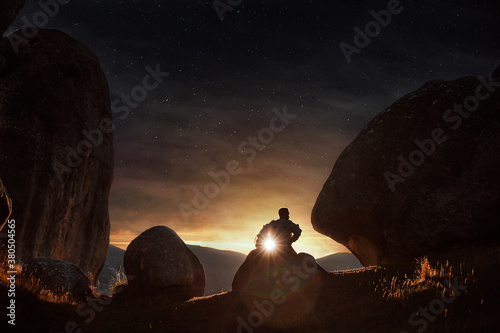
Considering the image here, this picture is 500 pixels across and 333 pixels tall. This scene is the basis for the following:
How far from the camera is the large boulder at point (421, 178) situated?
14617mm

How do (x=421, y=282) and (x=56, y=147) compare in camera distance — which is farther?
(x=56, y=147)

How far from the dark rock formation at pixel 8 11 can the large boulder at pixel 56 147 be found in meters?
2.24

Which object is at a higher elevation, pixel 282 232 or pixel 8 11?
pixel 8 11

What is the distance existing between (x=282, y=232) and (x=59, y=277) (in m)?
8.02

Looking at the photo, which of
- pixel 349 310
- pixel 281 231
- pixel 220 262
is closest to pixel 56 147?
pixel 281 231

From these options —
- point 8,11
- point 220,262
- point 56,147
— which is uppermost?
point 8,11

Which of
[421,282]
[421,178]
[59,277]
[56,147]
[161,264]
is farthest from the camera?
[56,147]

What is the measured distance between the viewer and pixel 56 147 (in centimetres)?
1736

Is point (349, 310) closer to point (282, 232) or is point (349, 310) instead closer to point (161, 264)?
point (282, 232)

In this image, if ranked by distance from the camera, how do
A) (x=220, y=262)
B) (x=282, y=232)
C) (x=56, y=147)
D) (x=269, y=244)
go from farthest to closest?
(x=220, y=262), (x=56, y=147), (x=269, y=244), (x=282, y=232)

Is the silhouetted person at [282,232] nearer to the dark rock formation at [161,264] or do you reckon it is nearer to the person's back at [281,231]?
the person's back at [281,231]

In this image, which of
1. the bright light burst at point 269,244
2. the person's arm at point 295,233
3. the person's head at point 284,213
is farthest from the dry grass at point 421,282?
the person's head at point 284,213

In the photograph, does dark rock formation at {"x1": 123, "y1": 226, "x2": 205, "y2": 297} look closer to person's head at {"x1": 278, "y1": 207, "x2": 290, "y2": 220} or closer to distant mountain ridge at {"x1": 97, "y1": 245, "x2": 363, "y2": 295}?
person's head at {"x1": 278, "y1": 207, "x2": 290, "y2": 220}

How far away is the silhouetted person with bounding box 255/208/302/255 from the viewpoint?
38.7 ft
